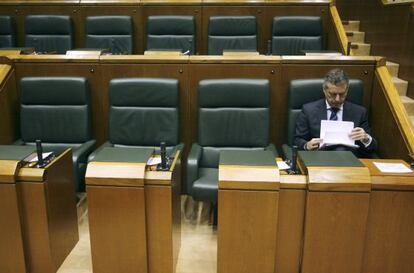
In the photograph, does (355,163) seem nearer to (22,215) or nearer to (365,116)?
(365,116)

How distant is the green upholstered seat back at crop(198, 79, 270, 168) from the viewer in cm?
199

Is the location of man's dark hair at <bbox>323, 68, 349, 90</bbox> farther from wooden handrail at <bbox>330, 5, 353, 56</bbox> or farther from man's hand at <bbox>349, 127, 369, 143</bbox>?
wooden handrail at <bbox>330, 5, 353, 56</bbox>

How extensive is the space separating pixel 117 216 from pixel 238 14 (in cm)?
238

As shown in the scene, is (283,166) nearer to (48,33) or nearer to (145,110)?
(145,110)

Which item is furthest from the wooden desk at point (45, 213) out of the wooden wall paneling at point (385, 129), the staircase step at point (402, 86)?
the staircase step at point (402, 86)

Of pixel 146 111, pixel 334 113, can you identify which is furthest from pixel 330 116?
pixel 146 111

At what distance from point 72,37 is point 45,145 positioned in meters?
1.56

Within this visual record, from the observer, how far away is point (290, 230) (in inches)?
55.4

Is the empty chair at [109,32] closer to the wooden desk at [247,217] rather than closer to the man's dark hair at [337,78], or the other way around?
the man's dark hair at [337,78]

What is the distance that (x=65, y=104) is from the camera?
2125mm

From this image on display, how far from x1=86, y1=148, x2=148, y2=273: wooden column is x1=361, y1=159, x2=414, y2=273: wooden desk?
81 centimetres

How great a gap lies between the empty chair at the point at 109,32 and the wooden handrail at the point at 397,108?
2.07 meters

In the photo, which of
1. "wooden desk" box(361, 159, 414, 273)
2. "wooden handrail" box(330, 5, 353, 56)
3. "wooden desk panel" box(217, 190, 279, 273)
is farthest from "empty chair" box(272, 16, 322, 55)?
"wooden desk panel" box(217, 190, 279, 273)

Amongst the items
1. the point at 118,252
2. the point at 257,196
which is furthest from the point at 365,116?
the point at 118,252
